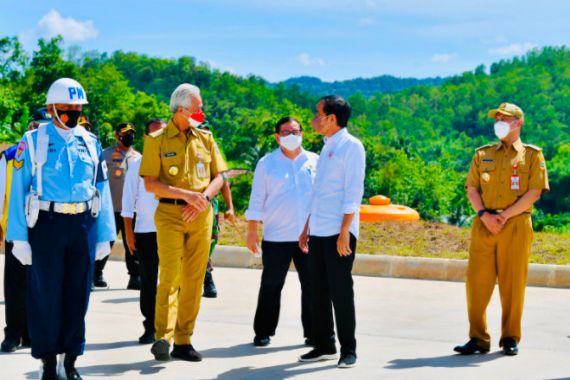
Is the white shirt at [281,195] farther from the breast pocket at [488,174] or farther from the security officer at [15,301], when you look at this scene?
the security officer at [15,301]

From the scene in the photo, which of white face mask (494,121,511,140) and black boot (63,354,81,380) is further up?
white face mask (494,121,511,140)

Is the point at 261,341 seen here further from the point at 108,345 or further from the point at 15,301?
the point at 15,301

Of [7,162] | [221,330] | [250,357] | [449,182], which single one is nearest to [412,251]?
[221,330]

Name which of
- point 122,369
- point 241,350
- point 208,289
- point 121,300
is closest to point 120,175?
point 121,300

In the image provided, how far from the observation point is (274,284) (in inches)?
328

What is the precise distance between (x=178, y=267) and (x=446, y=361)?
6.81 ft

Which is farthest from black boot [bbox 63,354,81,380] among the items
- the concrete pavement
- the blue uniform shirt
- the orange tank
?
the orange tank

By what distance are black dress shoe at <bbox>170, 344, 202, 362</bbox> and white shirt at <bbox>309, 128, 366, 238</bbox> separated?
1237mm

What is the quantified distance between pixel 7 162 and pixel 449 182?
13230 centimetres

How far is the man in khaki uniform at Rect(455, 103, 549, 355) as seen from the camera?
7.88 m

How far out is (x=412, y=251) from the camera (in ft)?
46.4

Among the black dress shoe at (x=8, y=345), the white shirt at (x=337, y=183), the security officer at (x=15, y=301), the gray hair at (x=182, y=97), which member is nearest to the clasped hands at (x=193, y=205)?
the gray hair at (x=182, y=97)

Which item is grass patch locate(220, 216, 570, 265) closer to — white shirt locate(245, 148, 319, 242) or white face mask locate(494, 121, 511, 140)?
white shirt locate(245, 148, 319, 242)

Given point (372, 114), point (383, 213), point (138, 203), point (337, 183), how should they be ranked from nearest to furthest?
point (337, 183) → point (138, 203) → point (383, 213) → point (372, 114)
